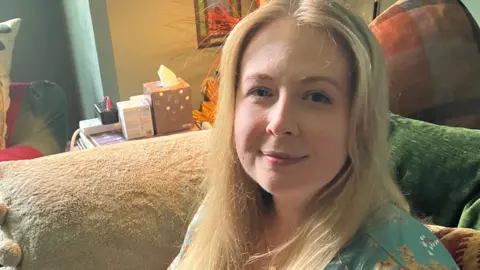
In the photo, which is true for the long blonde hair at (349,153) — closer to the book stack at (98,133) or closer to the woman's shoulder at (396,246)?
the woman's shoulder at (396,246)

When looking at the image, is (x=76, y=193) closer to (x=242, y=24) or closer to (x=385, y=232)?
(x=242, y=24)

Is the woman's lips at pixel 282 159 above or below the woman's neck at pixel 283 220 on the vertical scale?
above

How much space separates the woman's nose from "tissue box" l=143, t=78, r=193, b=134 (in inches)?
35.4

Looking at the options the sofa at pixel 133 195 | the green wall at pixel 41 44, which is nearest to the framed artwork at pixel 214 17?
the green wall at pixel 41 44

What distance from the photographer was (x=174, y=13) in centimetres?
179

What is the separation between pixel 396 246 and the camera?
66 cm

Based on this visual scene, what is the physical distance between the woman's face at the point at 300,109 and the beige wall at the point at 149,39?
3.64ft

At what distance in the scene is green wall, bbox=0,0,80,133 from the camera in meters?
2.05

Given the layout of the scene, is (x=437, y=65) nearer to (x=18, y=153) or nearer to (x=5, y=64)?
(x=18, y=153)

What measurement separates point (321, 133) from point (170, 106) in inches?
37.6

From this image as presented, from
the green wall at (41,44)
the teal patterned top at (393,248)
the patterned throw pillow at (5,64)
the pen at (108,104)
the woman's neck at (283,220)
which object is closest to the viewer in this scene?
the teal patterned top at (393,248)

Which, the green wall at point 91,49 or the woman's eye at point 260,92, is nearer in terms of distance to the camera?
the woman's eye at point 260,92

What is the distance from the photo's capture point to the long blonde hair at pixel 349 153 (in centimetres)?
68

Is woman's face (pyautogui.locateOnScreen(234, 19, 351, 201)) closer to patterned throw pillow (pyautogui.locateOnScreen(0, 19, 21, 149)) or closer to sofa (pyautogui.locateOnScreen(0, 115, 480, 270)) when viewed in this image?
sofa (pyautogui.locateOnScreen(0, 115, 480, 270))
